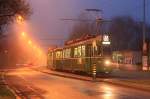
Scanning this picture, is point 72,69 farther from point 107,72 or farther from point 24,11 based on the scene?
point 24,11

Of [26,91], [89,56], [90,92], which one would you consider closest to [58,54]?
[89,56]

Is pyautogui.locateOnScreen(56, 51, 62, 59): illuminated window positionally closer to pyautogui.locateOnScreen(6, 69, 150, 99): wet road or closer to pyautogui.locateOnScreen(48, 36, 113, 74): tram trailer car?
pyautogui.locateOnScreen(48, 36, 113, 74): tram trailer car

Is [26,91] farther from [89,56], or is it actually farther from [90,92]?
[89,56]

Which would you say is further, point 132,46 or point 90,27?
point 132,46

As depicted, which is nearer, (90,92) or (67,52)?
(90,92)

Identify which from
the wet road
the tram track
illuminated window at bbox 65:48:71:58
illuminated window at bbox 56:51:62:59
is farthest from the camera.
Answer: illuminated window at bbox 56:51:62:59

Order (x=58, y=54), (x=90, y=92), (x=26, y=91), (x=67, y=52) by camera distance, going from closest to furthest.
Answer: (x=90, y=92), (x=26, y=91), (x=67, y=52), (x=58, y=54)

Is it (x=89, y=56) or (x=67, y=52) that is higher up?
(x=67, y=52)

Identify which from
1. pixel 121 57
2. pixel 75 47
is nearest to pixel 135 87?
pixel 75 47

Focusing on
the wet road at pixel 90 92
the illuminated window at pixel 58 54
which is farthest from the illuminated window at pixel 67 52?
the wet road at pixel 90 92

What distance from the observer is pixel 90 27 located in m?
102

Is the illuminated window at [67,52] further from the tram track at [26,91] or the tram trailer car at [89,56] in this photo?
the tram track at [26,91]

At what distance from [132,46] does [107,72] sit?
84.4 meters

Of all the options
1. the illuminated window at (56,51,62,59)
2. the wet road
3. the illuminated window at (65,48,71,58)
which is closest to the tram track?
the wet road
